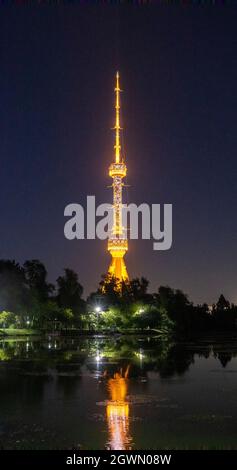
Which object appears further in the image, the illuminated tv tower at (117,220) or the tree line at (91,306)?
the illuminated tv tower at (117,220)

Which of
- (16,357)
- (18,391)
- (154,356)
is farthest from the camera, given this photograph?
(154,356)

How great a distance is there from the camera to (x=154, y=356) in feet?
152

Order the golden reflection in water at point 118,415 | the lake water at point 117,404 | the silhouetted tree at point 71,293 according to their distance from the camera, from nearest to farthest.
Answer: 1. the golden reflection in water at point 118,415
2. the lake water at point 117,404
3. the silhouetted tree at point 71,293

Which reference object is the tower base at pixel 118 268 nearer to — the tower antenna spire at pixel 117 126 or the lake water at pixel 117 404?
the tower antenna spire at pixel 117 126

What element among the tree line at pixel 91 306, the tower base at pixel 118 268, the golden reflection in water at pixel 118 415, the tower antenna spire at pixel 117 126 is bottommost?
the golden reflection in water at pixel 118 415

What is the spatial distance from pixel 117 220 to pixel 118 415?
352 ft

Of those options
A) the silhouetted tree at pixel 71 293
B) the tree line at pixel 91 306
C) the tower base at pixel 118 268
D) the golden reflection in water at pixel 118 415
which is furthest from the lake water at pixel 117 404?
the tower base at pixel 118 268

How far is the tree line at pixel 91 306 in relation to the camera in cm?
8706

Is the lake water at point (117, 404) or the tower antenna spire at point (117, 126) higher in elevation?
the tower antenna spire at point (117, 126)

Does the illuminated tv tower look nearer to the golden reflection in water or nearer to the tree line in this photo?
the tree line

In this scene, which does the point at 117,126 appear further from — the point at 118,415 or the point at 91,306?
the point at 118,415
